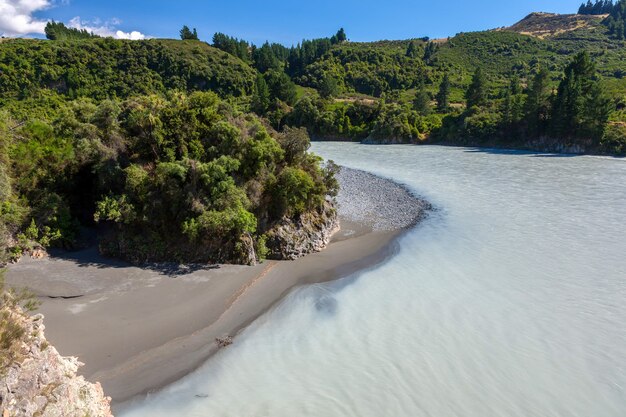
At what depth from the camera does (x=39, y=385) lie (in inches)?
280

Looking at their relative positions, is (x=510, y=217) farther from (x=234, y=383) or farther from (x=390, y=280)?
(x=234, y=383)

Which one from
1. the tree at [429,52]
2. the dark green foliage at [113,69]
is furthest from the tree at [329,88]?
the tree at [429,52]

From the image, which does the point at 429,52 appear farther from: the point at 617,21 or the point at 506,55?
the point at 617,21

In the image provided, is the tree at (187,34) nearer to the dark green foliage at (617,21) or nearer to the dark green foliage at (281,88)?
the dark green foliage at (281,88)

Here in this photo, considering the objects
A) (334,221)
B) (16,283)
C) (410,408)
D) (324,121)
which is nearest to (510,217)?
(334,221)

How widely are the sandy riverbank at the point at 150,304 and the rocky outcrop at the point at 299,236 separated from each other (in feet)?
2.10

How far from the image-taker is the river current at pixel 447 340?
387 inches

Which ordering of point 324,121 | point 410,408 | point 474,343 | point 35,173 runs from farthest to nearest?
point 324,121
point 35,173
point 474,343
point 410,408

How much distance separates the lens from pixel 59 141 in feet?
66.0

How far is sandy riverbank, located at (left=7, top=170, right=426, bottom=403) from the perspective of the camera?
35.2ft

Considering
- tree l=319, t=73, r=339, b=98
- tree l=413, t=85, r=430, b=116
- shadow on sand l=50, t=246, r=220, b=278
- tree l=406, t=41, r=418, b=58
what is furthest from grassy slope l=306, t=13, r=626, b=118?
shadow on sand l=50, t=246, r=220, b=278

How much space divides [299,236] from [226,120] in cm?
780

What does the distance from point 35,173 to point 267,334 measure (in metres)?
16.0

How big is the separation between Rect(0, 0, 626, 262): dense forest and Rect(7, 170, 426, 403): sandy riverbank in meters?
1.56
